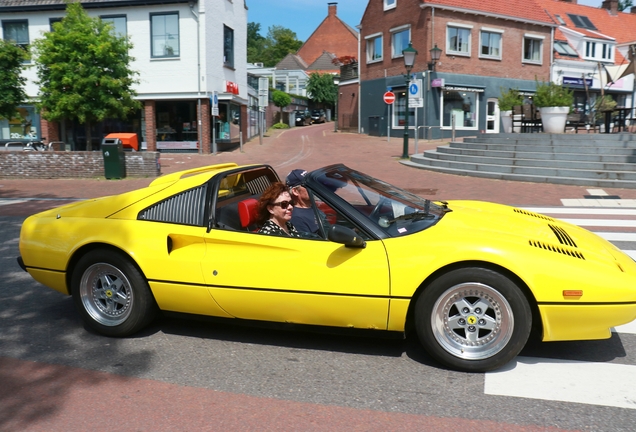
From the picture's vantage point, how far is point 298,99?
193 ft

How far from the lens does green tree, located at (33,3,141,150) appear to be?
69.8 feet

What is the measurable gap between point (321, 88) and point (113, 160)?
45.9 metres

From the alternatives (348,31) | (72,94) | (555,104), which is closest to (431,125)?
(555,104)

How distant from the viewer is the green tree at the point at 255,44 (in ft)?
352

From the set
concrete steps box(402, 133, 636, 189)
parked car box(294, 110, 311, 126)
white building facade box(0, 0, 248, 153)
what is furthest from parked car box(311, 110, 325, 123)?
concrete steps box(402, 133, 636, 189)

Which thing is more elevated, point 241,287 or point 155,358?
point 241,287

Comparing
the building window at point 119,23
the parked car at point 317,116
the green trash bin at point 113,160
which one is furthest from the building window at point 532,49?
the green trash bin at point 113,160

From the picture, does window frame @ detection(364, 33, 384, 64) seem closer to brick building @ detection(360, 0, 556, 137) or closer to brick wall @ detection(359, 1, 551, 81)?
brick building @ detection(360, 0, 556, 137)

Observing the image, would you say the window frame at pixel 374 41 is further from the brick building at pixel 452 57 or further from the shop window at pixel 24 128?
the shop window at pixel 24 128

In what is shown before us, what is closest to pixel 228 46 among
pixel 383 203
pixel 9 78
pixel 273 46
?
pixel 9 78

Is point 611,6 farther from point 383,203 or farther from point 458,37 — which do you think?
point 383,203

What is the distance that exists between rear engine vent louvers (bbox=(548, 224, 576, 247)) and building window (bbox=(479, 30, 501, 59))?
3112cm

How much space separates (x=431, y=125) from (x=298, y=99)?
2923 centimetres

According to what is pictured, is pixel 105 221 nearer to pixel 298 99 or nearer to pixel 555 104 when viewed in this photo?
pixel 555 104
